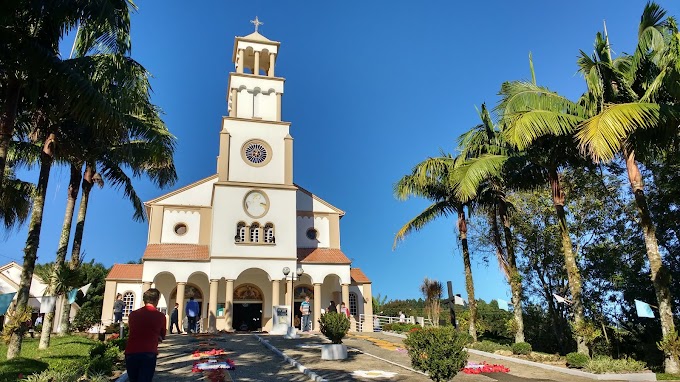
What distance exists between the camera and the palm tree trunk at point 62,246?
1414 centimetres

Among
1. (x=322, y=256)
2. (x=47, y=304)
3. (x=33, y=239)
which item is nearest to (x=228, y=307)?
(x=322, y=256)

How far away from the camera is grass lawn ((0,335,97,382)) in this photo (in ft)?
30.7

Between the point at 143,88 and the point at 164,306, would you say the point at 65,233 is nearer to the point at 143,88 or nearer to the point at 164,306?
the point at 143,88

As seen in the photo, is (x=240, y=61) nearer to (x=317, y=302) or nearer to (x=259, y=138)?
(x=259, y=138)

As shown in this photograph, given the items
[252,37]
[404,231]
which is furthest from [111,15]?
[252,37]

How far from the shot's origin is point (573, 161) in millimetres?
15227

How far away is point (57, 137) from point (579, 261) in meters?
25.2

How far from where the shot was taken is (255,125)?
30797 mm

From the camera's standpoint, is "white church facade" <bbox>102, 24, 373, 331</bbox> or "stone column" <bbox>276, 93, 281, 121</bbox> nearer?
"white church facade" <bbox>102, 24, 373, 331</bbox>

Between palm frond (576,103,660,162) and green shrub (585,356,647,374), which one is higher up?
palm frond (576,103,660,162)

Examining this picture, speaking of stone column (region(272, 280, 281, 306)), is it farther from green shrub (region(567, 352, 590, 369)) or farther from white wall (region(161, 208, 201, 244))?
green shrub (region(567, 352, 590, 369))

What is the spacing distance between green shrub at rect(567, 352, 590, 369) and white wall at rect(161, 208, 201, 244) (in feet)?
73.6

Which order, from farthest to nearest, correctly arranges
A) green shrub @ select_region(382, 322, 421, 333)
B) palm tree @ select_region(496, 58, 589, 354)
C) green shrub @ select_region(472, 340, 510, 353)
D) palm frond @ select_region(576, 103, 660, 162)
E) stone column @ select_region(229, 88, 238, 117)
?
stone column @ select_region(229, 88, 238, 117), green shrub @ select_region(382, 322, 421, 333), green shrub @ select_region(472, 340, 510, 353), palm tree @ select_region(496, 58, 589, 354), palm frond @ select_region(576, 103, 660, 162)

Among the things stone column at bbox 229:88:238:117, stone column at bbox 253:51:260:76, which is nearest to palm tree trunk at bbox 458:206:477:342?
stone column at bbox 229:88:238:117
